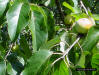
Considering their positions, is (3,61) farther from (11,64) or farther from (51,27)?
(51,27)

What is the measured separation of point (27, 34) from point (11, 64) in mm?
1857

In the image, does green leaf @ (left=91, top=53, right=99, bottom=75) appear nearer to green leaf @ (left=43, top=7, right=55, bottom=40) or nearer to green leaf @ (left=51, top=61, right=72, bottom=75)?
green leaf @ (left=51, top=61, right=72, bottom=75)

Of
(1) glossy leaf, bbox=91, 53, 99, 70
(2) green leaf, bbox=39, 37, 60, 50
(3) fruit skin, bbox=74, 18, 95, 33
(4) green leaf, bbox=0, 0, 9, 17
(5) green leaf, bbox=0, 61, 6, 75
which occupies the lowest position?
(1) glossy leaf, bbox=91, 53, 99, 70

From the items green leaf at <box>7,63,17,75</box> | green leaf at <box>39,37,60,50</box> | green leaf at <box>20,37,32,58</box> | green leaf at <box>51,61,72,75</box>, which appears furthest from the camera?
green leaf at <box>20,37,32,58</box>

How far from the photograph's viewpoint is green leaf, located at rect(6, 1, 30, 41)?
100 cm

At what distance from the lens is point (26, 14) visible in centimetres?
104

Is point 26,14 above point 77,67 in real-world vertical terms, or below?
above

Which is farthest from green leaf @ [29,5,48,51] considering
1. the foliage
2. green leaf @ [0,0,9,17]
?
green leaf @ [0,0,9,17]

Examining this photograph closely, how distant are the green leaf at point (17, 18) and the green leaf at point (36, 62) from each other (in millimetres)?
116

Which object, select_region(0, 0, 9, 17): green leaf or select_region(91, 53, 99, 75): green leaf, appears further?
select_region(0, 0, 9, 17): green leaf

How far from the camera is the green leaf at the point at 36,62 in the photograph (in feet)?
3.07

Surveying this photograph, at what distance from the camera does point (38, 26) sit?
1.10 metres

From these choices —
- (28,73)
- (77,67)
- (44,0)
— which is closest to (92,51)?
(77,67)

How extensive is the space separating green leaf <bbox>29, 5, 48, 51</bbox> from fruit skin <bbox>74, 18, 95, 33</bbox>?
0.46 feet
